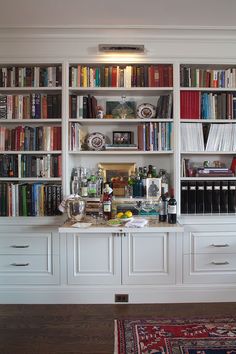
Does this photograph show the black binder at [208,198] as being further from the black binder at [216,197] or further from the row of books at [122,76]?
the row of books at [122,76]

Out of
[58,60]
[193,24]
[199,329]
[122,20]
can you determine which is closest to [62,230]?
[199,329]

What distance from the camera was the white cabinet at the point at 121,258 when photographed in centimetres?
281

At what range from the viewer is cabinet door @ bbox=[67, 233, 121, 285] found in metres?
2.82

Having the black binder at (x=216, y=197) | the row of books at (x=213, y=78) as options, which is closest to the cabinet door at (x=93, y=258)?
the black binder at (x=216, y=197)

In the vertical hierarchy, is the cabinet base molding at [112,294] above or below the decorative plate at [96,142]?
below

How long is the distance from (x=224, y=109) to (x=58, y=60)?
166cm

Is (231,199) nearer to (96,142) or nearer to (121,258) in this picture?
(121,258)

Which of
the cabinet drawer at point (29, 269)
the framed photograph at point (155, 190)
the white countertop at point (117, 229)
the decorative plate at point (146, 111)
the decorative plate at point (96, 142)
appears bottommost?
the cabinet drawer at point (29, 269)

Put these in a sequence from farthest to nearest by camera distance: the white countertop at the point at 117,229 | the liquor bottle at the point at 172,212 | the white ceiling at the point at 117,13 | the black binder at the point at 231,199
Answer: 1. the black binder at the point at 231,199
2. the liquor bottle at the point at 172,212
3. the white countertop at the point at 117,229
4. the white ceiling at the point at 117,13

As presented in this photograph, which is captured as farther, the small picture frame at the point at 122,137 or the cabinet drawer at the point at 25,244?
the small picture frame at the point at 122,137

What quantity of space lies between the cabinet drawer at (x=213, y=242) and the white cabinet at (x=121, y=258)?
227 millimetres

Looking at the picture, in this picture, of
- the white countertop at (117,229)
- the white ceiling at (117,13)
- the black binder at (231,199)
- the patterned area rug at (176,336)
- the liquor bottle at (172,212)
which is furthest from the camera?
the black binder at (231,199)

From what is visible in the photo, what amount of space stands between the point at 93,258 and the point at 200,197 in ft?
3.88

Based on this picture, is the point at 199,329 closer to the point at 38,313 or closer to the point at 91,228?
the point at 91,228
